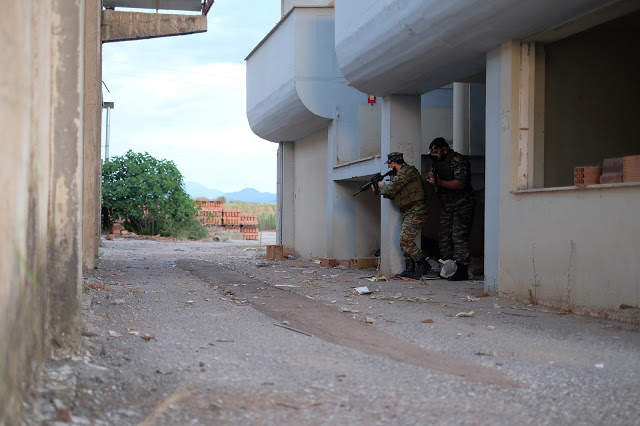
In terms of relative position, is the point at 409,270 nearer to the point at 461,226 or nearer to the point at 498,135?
the point at 461,226

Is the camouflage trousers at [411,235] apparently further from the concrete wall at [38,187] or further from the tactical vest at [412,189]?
the concrete wall at [38,187]

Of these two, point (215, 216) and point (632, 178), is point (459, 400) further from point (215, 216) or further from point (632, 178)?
point (215, 216)

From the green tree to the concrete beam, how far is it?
587 inches

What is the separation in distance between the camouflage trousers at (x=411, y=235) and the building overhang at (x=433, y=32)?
184 centimetres

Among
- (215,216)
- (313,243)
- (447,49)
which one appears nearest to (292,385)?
(447,49)

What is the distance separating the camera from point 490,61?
27.8 feet

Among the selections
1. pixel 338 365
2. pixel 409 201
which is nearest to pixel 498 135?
pixel 409 201

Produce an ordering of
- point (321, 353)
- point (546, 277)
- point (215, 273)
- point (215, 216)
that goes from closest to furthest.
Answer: point (321, 353), point (546, 277), point (215, 273), point (215, 216)

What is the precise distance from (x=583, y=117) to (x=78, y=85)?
5887 millimetres

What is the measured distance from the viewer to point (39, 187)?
3.75 metres

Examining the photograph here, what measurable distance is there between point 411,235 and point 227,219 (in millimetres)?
25630

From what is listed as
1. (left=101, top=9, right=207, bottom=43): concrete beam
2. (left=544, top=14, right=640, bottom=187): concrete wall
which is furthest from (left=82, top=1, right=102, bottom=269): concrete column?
(left=544, top=14, right=640, bottom=187): concrete wall

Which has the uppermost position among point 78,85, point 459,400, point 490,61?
point 490,61

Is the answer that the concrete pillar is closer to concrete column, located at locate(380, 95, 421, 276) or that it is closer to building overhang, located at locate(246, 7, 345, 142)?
concrete column, located at locate(380, 95, 421, 276)
